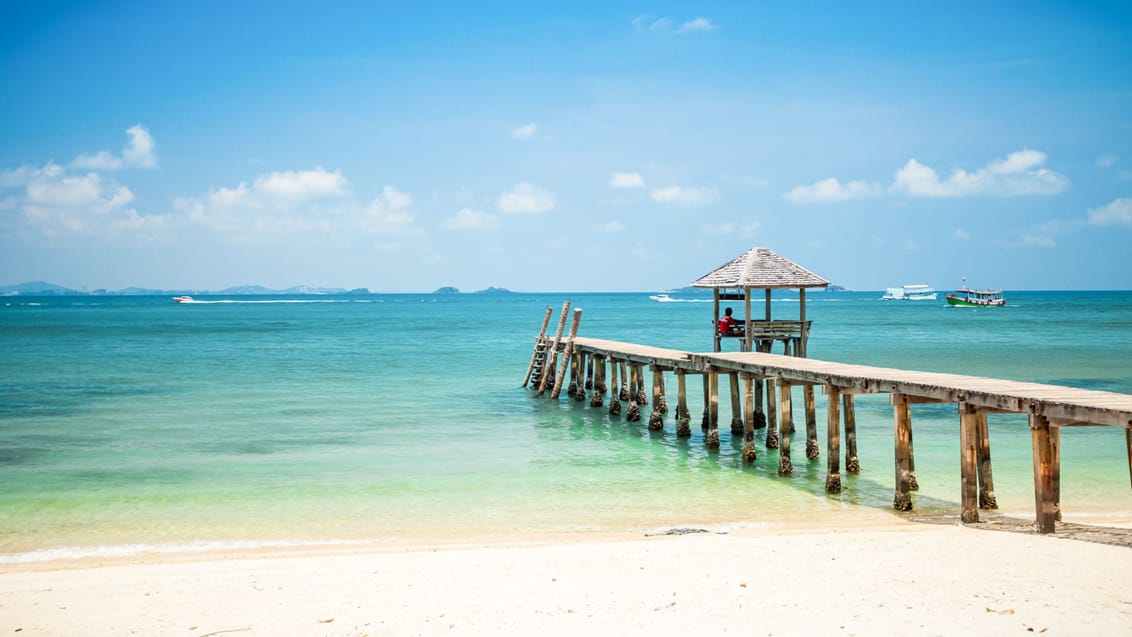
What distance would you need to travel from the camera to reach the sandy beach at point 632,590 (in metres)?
6.66

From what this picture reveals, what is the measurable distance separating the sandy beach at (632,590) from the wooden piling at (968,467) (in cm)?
85

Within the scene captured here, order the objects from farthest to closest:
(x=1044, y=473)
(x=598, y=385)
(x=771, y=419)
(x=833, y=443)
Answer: (x=598, y=385) → (x=771, y=419) → (x=833, y=443) → (x=1044, y=473)

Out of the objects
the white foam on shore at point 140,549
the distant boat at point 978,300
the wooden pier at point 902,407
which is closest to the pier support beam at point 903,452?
the wooden pier at point 902,407

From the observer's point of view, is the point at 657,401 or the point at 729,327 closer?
the point at 657,401

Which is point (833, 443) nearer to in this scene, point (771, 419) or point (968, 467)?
point (968, 467)

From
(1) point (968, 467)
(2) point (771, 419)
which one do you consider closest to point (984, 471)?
(1) point (968, 467)

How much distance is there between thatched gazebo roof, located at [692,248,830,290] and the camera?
18594mm

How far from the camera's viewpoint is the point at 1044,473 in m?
9.30

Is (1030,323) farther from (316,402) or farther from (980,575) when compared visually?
(980,575)

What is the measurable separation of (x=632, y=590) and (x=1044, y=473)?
465cm

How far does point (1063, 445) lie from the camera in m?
16.9

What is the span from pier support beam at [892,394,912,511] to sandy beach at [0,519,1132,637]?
6.52 ft

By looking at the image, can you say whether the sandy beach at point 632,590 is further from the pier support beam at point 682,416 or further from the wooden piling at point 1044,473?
the pier support beam at point 682,416

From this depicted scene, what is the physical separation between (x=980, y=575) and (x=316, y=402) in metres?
20.1
